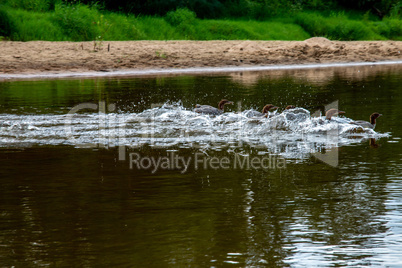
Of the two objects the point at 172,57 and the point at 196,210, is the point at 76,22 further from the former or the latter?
the point at 196,210

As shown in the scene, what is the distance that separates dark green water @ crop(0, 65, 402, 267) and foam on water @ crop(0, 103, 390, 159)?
0.92 ft

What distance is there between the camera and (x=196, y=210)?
6.15 m

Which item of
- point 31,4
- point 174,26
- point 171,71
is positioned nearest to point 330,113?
point 171,71

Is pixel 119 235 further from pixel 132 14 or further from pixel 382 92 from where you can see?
pixel 132 14

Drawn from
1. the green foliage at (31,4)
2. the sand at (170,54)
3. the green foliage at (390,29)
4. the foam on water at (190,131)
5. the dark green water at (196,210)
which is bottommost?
the foam on water at (190,131)

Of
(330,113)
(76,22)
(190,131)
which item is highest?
(76,22)

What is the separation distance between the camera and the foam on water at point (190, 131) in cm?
982

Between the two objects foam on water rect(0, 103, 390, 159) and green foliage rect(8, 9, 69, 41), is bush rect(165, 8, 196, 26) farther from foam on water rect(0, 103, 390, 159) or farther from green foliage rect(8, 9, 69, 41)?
foam on water rect(0, 103, 390, 159)

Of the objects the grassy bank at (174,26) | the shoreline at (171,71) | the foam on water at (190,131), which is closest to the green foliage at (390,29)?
the grassy bank at (174,26)

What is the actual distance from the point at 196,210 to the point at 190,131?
16.0 ft

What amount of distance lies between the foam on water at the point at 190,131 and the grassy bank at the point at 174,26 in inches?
513

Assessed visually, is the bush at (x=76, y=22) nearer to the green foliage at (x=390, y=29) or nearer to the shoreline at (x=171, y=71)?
the shoreline at (x=171, y=71)

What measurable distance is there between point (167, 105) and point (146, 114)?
695 millimetres

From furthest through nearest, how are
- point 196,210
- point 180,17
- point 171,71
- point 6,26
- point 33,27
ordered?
1. point 180,17
2. point 33,27
3. point 6,26
4. point 171,71
5. point 196,210
